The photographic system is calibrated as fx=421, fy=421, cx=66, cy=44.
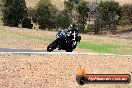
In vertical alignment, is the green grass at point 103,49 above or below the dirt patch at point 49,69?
below

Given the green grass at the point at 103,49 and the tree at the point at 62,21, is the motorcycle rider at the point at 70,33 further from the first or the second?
the tree at the point at 62,21

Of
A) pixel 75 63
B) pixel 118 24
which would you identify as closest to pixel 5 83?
pixel 75 63


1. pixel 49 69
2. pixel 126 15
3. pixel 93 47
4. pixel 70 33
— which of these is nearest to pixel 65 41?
pixel 70 33

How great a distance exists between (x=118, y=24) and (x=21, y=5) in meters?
27.8

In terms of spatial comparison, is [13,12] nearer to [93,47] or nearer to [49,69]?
[93,47]

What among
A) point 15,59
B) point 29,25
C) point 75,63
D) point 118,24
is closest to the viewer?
point 15,59

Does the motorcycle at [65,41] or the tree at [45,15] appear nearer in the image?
the motorcycle at [65,41]

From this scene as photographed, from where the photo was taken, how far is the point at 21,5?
80.8 m

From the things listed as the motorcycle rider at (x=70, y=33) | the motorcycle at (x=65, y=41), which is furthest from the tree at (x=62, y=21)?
the motorcycle rider at (x=70, y=33)

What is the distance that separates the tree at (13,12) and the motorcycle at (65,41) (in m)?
51.3

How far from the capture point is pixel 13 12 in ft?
262

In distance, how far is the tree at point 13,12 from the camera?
7906cm

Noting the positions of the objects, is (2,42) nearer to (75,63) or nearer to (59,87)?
(75,63)

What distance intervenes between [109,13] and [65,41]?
6760 cm
